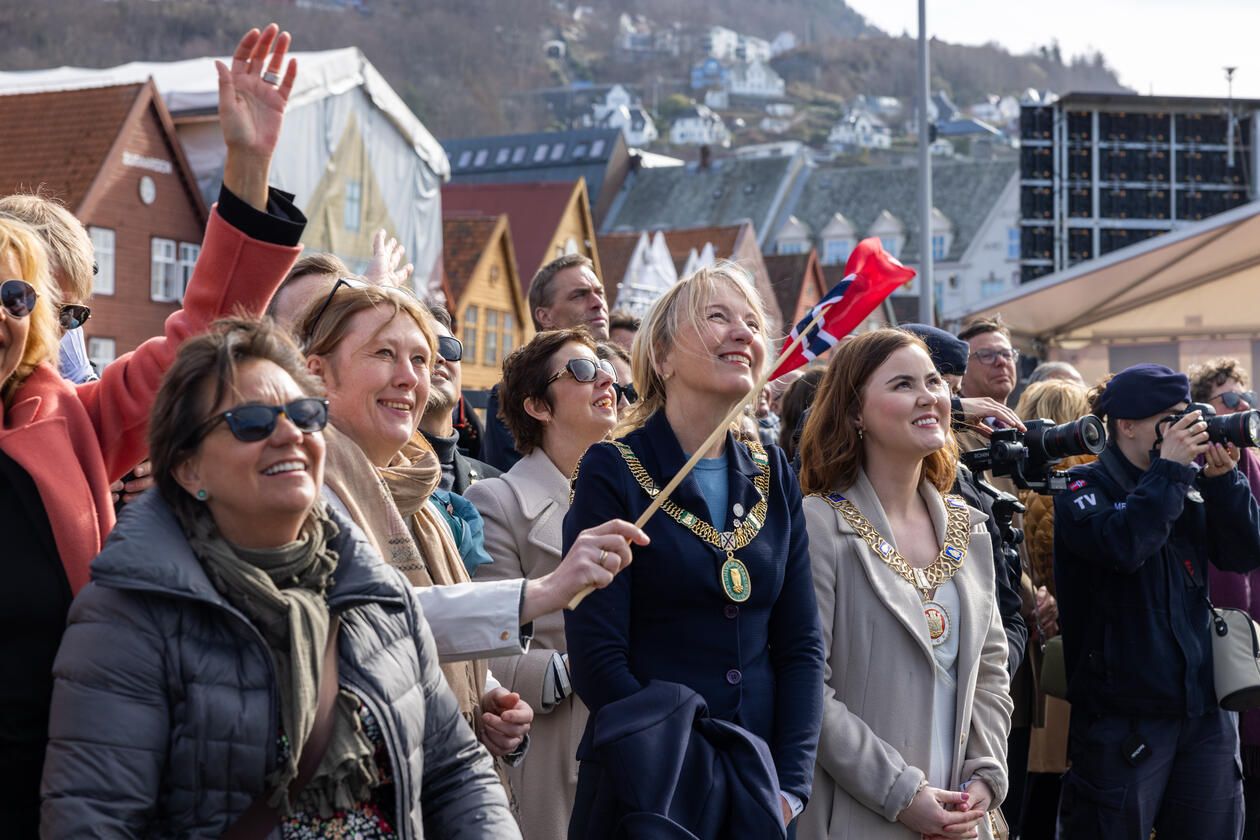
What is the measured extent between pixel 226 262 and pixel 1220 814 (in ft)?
13.5

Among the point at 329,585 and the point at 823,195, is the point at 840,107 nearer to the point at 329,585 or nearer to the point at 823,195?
the point at 823,195

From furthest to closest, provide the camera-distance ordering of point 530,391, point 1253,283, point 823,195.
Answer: point 823,195 < point 1253,283 < point 530,391

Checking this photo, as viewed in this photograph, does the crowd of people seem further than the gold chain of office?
No

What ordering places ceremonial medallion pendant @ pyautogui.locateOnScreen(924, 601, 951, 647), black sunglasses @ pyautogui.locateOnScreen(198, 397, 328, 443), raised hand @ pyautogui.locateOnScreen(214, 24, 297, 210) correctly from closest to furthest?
black sunglasses @ pyautogui.locateOnScreen(198, 397, 328, 443) < raised hand @ pyautogui.locateOnScreen(214, 24, 297, 210) < ceremonial medallion pendant @ pyautogui.locateOnScreen(924, 601, 951, 647)

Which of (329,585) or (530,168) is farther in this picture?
(530,168)

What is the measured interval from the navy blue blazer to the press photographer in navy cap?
6.93 ft

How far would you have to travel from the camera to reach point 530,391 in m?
4.96

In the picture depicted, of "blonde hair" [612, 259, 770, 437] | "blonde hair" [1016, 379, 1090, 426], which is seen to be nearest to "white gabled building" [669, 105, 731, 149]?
"blonde hair" [1016, 379, 1090, 426]

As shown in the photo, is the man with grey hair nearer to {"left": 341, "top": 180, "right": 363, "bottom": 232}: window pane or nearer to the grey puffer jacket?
the grey puffer jacket

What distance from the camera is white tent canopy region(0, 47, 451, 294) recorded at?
85.1 feet

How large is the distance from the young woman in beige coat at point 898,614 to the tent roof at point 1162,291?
8.80 m

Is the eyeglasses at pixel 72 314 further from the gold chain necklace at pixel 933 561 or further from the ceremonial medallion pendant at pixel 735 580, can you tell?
the gold chain necklace at pixel 933 561

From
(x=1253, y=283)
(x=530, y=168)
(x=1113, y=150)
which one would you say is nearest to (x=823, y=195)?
(x=530, y=168)

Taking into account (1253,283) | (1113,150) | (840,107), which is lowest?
(1253,283)
